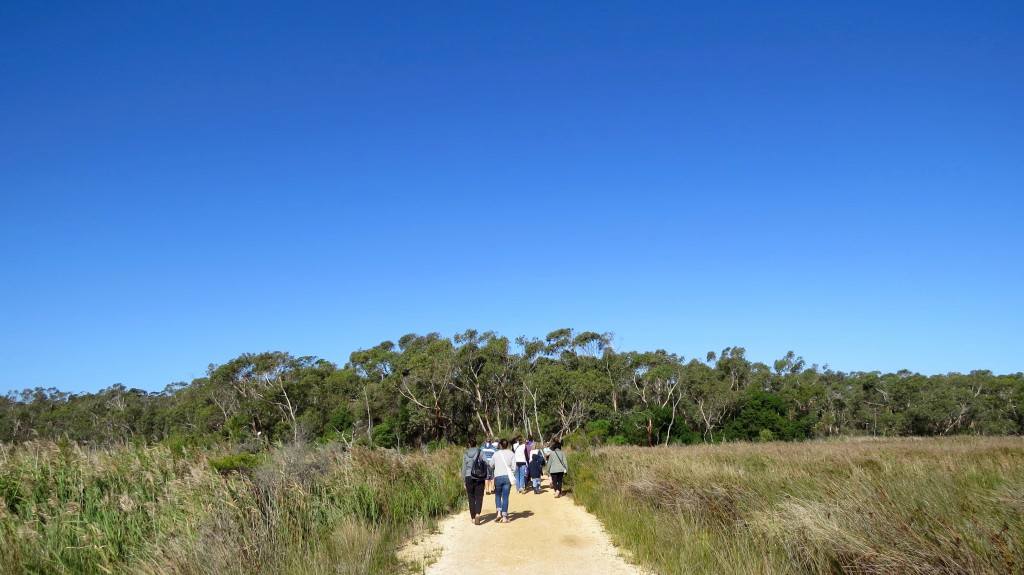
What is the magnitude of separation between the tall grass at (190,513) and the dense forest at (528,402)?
109 ft

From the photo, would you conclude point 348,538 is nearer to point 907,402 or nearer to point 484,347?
point 484,347

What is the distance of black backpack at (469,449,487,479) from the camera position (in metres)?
10.4

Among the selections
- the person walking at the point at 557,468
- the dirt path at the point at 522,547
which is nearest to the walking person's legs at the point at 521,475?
the person walking at the point at 557,468

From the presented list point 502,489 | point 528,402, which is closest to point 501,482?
point 502,489

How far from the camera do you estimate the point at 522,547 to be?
27.8 ft

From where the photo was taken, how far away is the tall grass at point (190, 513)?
245 inches

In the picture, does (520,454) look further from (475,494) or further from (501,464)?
(475,494)

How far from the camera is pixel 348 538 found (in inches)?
305

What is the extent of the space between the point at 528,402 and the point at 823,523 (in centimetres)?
4814

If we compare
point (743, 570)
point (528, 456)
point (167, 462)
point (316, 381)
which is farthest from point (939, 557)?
point (316, 381)

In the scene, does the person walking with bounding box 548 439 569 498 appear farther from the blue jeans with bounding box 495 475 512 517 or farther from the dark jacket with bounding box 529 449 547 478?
the blue jeans with bounding box 495 475 512 517

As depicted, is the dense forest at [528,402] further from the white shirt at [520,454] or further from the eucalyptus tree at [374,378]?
the white shirt at [520,454]

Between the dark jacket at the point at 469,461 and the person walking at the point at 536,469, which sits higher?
the dark jacket at the point at 469,461

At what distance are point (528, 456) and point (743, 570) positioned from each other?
429 inches
